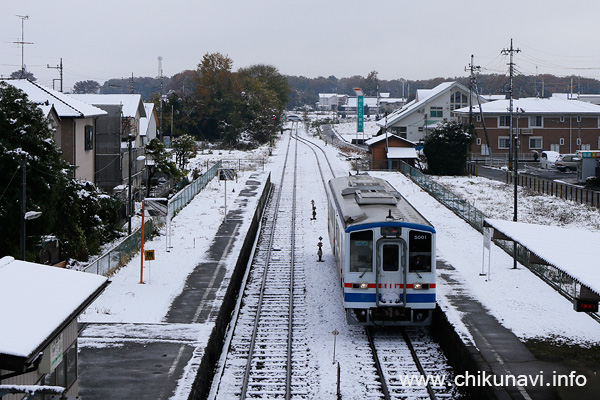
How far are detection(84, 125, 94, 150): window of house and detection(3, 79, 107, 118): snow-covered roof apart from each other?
69cm

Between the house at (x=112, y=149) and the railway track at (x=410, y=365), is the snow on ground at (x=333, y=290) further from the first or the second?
the house at (x=112, y=149)

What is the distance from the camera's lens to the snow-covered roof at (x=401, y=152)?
164ft

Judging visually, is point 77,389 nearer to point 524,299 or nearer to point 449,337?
point 449,337

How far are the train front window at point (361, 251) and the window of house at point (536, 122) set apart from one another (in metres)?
52.9

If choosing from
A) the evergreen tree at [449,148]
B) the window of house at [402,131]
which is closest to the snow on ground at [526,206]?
the evergreen tree at [449,148]

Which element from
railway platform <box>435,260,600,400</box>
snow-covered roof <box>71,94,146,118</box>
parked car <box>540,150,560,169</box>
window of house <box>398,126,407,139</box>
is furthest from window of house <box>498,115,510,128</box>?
railway platform <box>435,260,600,400</box>

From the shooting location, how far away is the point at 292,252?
23.6 m

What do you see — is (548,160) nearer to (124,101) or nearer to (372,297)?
(124,101)

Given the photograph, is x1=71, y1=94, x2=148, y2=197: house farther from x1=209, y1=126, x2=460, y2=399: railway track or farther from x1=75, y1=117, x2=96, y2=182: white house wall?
x1=209, y1=126, x2=460, y2=399: railway track

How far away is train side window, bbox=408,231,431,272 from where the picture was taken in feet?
46.1

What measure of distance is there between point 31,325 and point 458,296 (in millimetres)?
11239

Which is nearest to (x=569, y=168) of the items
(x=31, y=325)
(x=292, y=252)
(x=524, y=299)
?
(x=292, y=252)

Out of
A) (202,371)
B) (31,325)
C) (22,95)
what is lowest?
(202,371)

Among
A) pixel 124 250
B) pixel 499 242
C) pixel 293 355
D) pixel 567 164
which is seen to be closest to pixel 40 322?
pixel 293 355
